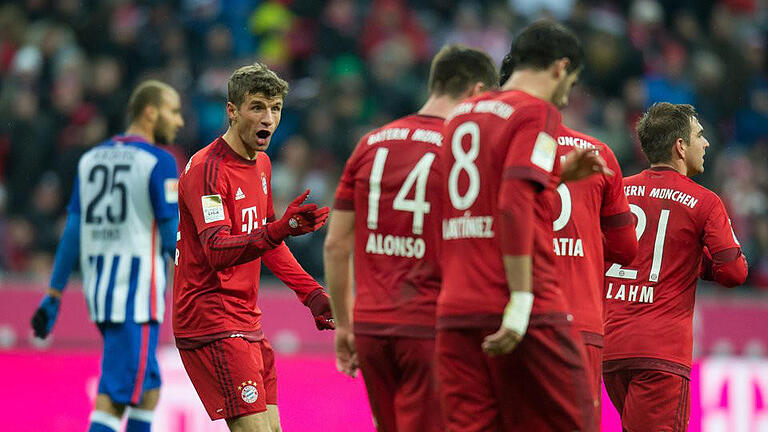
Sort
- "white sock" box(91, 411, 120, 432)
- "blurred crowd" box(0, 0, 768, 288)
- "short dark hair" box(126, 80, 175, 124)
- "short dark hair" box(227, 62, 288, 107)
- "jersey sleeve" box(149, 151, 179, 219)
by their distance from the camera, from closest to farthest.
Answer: "short dark hair" box(227, 62, 288, 107), "white sock" box(91, 411, 120, 432), "jersey sleeve" box(149, 151, 179, 219), "short dark hair" box(126, 80, 175, 124), "blurred crowd" box(0, 0, 768, 288)

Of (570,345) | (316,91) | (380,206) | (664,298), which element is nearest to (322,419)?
(664,298)

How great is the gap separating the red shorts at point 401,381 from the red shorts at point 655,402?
6.06 feet

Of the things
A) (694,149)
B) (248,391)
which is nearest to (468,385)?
(248,391)

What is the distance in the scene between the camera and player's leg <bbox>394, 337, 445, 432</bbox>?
17.9ft

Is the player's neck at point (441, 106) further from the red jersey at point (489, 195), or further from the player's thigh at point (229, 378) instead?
the player's thigh at point (229, 378)

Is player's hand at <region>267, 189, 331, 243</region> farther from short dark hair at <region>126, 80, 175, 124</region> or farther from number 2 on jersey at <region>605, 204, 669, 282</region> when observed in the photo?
short dark hair at <region>126, 80, 175, 124</region>

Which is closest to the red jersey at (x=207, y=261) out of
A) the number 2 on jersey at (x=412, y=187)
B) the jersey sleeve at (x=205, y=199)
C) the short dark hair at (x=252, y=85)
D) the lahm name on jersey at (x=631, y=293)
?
the jersey sleeve at (x=205, y=199)

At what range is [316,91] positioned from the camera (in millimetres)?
15555

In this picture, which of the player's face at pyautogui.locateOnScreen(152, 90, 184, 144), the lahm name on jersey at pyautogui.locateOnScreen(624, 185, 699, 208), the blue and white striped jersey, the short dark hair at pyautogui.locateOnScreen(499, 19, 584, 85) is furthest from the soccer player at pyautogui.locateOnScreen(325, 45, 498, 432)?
the player's face at pyautogui.locateOnScreen(152, 90, 184, 144)

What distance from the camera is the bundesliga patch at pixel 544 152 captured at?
4859mm

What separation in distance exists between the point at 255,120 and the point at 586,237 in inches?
79.0

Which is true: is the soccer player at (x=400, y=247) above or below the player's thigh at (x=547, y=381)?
above

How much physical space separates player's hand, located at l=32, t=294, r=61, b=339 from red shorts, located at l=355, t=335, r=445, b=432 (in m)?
3.89

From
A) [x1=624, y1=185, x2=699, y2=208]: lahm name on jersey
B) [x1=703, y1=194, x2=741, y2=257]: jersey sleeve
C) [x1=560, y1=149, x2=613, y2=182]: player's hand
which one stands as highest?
[x1=624, y1=185, x2=699, y2=208]: lahm name on jersey
